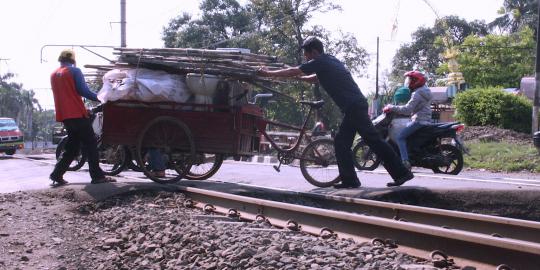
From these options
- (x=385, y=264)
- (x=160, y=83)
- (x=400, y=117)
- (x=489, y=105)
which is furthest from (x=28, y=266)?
(x=489, y=105)

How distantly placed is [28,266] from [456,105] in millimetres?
18168

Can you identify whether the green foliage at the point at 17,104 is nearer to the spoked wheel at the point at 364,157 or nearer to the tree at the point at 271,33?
the tree at the point at 271,33

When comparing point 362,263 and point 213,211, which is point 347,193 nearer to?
point 213,211

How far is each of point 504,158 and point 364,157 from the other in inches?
172

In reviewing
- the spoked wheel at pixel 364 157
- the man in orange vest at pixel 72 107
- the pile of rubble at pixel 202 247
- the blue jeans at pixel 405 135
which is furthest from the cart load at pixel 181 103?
the spoked wheel at pixel 364 157

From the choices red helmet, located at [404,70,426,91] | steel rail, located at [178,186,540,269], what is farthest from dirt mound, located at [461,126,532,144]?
steel rail, located at [178,186,540,269]

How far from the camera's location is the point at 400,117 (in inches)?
413

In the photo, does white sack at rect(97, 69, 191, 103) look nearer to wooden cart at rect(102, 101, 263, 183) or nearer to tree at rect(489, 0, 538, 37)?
wooden cart at rect(102, 101, 263, 183)

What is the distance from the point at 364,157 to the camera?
11.2 m

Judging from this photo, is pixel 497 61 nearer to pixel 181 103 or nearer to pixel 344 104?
pixel 344 104

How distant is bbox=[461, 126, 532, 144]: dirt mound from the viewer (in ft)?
55.4

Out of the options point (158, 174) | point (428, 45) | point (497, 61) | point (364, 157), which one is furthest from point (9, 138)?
point (428, 45)

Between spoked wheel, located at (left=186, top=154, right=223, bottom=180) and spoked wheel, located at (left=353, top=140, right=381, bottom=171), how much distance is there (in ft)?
9.94

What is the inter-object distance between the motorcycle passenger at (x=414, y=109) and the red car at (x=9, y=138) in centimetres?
2379
